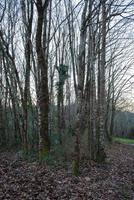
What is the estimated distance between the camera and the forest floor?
546 centimetres

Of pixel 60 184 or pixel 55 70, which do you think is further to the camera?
pixel 55 70

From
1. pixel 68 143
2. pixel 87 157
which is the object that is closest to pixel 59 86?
pixel 68 143

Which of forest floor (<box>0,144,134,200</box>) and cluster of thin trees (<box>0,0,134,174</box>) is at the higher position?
cluster of thin trees (<box>0,0,134,174</box>)

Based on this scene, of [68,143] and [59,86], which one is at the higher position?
[59,86]

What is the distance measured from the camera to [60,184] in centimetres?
629

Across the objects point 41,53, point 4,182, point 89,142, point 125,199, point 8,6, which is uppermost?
point 8,6

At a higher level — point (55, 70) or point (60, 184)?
point (55, 70)

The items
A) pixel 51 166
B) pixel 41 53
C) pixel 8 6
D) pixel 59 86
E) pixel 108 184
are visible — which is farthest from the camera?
pixel 59 86

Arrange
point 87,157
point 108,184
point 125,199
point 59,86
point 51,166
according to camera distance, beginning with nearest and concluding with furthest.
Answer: point 125,199 < point 108,184 < point 51,166 < point 87,157 < point 59,86

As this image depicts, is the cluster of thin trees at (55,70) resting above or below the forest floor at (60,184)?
above

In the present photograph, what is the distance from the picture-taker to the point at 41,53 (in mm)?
8805

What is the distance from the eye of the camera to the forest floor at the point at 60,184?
546 centimetres

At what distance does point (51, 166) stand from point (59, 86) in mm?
9437

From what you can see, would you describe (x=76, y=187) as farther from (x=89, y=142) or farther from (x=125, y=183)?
(x=89, y=142)
